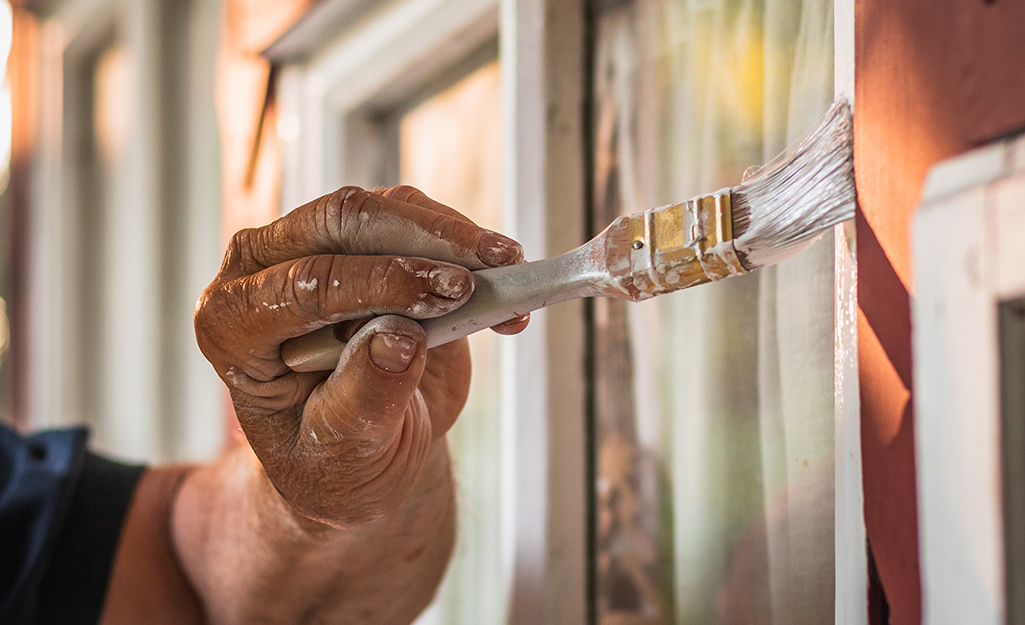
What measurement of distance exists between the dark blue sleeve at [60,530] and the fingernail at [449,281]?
807 millimetres

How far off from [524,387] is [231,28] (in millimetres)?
1169

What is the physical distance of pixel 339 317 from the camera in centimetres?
50

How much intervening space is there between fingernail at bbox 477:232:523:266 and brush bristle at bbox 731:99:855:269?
0.48 ft

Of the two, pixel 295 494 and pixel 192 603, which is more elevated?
pixel 295 494

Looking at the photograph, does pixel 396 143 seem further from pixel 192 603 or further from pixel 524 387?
pixel 192 603

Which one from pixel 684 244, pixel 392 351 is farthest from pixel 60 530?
pixel 684 244

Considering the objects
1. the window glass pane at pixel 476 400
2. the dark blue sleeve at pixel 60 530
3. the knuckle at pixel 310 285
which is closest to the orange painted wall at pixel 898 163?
the knuckle at pixel 310 285

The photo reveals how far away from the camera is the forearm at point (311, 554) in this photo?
2.48ft

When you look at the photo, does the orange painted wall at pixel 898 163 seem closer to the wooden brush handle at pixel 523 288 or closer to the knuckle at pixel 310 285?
the wooden brush handle at pixel 523 288

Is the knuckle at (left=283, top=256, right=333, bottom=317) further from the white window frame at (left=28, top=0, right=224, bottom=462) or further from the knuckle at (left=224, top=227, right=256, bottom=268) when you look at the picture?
the white window frame at (left=28, top=0, right=224, bottom=462)

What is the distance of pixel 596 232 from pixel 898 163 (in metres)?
0.47

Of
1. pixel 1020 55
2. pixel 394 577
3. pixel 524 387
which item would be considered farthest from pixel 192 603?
pixel 1020 55

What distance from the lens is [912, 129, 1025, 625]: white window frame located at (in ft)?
1.15

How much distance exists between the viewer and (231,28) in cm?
162
